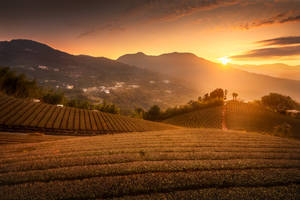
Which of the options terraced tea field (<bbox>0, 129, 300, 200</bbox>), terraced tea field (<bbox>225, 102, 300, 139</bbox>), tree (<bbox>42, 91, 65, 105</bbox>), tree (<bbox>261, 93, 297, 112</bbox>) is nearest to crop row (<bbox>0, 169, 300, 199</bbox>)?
terraced tea field (<bbox>0, 129, 300, 200</bbox>)

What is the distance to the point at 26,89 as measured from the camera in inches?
3179

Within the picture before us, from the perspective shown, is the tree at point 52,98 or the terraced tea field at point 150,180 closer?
the terraced tea field at point 150,180

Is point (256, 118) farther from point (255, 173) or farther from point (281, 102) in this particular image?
point (255, 173)

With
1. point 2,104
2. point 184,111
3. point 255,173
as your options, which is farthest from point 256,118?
point 2,104

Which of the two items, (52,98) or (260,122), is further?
(52,98)

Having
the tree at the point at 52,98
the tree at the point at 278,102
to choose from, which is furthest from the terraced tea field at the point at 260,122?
the tree at the point at 52,98

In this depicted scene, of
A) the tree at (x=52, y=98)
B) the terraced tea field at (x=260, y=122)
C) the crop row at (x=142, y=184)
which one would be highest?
the tree at (x=52, y=98)

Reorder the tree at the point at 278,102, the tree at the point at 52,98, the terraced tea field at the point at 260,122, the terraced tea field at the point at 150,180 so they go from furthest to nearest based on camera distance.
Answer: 1. the tree at the point at 278,102
2. the tree at the point at 52,98
3. the terraced tea field at the point at 260,122
4. the terraced tea field at the point at 150,180

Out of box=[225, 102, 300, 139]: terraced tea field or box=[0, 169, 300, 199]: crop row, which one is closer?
box=[0, 169, 300, 199]: crop row

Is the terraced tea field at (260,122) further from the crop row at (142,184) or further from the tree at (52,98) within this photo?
the tree at (52,98)

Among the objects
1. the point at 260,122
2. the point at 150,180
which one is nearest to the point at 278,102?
the point at 260,122

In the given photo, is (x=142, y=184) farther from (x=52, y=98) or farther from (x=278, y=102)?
(x=278, y=102)

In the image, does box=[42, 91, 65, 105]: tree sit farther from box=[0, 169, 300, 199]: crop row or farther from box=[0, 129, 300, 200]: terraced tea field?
box=[0, 169, 300, 199]: crop row

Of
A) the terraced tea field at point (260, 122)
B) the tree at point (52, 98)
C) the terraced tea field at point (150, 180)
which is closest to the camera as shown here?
the terraced tea field at point (150, 180)
